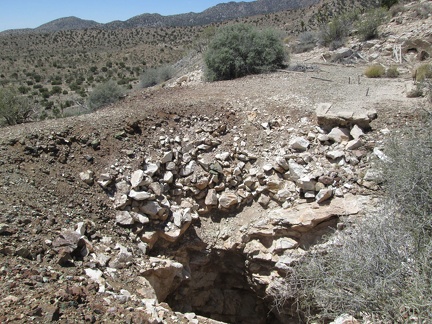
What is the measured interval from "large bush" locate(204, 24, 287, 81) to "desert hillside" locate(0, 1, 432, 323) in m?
2.69

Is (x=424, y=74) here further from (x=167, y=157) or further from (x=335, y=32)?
(x=335, y=32)

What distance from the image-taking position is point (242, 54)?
424 inches

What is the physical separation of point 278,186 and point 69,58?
3377 centimetres

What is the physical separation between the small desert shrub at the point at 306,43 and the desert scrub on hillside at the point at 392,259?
13.3 meters

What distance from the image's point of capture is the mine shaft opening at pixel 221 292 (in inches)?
256

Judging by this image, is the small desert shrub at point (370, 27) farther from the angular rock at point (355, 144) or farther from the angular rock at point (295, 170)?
the angular rock at point (295, 170)

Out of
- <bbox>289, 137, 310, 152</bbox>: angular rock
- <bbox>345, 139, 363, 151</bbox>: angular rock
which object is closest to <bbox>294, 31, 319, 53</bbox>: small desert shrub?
<bbox>289, 137, 310, 152</bbox>: angular rock

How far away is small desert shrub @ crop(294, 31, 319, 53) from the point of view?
17.4m

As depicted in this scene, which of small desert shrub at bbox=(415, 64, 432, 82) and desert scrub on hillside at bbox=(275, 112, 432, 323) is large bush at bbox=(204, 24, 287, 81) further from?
desert scrub on hillside at bbox=(275, 112, 432, 323)

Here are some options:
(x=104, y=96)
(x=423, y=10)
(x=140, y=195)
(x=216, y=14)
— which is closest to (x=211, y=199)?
(x=140, y=195)

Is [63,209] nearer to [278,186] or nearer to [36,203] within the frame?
[36,203]

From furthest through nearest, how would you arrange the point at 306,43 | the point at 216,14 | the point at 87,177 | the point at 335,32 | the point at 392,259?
the point at 216,14 → the point at 306,43 → the point at 335,32 → the point at 87,177 → the point at 392,259

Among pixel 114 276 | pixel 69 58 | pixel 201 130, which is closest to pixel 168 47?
pixel 69 58

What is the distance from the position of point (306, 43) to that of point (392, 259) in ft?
53.0
